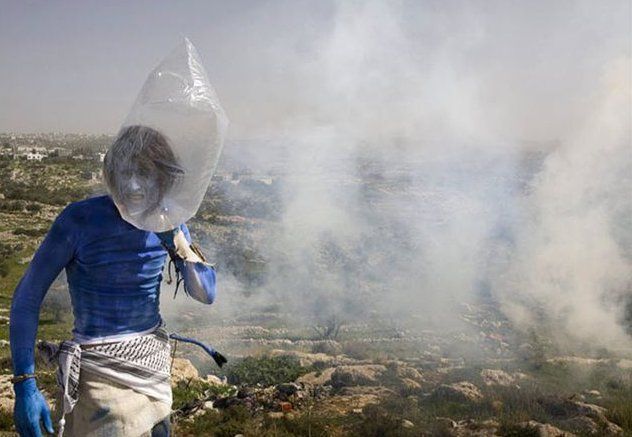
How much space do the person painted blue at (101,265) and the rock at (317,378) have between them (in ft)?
25.0

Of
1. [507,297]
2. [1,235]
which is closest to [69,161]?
[1,235]

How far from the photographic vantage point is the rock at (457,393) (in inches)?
301

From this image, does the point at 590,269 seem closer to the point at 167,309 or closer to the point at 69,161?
the point at 167,309

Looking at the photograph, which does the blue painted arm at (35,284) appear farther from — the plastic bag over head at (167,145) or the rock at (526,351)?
the rock at (526,351)

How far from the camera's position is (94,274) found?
1514 mm

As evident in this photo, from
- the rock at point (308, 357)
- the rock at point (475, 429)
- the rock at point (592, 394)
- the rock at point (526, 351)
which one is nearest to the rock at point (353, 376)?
the rock at point (308, 357)

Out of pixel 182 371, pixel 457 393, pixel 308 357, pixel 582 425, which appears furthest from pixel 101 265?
pixel 308 357

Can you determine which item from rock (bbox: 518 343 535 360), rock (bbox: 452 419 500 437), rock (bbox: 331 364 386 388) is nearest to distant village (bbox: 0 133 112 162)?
rock (bbox: 331 364 386 388)

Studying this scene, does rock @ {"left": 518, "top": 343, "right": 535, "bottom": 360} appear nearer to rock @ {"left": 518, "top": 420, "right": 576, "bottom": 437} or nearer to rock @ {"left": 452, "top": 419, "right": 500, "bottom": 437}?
rock @ {"left": 452, "top": 419, "right": 500, "bottom": 437}

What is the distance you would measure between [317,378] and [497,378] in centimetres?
332

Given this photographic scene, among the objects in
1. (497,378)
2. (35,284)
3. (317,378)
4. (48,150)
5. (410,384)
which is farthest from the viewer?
(48,150)

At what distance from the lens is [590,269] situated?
1742 centimetres

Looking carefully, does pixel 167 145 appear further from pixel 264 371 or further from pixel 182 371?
pixel 264 371

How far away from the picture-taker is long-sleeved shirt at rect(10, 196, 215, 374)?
4.80 feet
